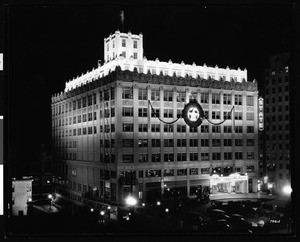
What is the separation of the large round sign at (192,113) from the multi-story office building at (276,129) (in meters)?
10.8

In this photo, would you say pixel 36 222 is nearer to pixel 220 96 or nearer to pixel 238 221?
pixel 238 221

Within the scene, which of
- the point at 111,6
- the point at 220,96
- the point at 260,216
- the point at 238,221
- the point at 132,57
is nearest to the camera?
the point at 111,6

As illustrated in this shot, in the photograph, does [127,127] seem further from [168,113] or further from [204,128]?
[204,128]

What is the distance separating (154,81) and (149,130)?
4.76 meters

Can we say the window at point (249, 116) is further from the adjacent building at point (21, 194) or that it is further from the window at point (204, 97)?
the adjacent building at point (21, 194)

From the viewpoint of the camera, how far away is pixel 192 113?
34125 mm

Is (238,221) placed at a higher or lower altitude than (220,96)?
lower

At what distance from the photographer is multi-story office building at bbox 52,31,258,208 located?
32.7 meters

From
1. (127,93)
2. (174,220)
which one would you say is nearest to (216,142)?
(127,93)

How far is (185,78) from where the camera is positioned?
35656 millimetres

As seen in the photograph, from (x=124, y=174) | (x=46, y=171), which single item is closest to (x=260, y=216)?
(x=124, y=174)

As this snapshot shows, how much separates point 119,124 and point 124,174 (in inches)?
177

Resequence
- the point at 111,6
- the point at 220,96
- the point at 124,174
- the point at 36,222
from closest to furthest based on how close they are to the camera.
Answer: the point at 111,6 → the point at 36,222 → the point at 124,174 → the point at 220,96

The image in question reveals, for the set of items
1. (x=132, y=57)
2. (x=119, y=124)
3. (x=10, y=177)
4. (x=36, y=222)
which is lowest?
(x=36, y=222)
